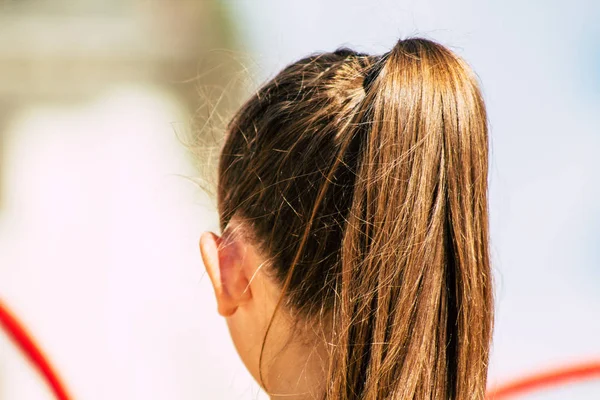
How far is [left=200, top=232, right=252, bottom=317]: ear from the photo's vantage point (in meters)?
0.68

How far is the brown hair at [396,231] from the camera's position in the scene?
0.61 metres

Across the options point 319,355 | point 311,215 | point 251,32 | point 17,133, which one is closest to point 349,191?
point 311,215

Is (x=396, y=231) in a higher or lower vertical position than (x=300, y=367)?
higher

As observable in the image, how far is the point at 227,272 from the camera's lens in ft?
2.28

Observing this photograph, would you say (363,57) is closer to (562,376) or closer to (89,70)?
(562,376)

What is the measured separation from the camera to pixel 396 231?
24.0 inches

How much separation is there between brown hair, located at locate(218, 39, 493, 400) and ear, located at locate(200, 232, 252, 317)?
0.04m

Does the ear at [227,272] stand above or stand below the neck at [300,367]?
above

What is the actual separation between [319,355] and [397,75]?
0.82ft

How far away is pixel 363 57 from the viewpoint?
2.33 ft

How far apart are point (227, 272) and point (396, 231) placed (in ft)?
0.58

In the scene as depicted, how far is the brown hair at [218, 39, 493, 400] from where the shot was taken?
2.00ft

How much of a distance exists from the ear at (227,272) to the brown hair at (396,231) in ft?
0.13

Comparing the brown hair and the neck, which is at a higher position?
the brown hair
